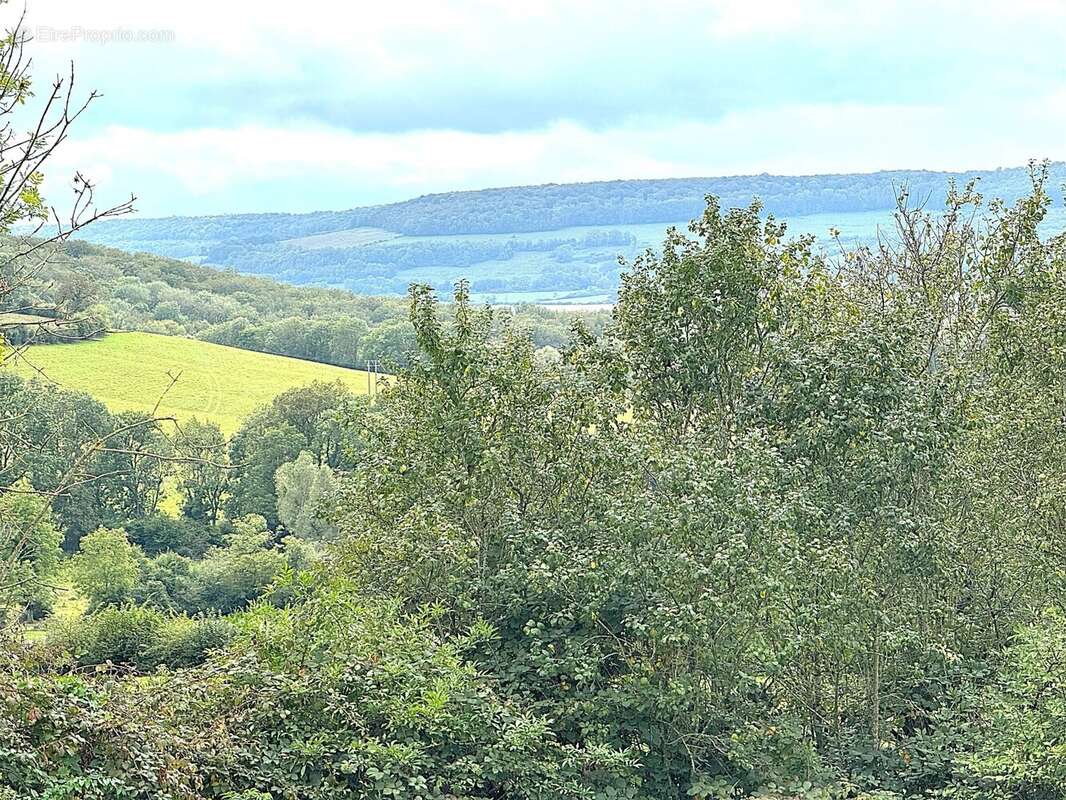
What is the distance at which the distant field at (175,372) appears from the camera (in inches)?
3282

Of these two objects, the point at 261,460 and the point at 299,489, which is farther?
the point at 261,460

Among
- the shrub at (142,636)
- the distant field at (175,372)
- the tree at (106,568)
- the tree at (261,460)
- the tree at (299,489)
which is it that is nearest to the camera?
the shrub at (142,636)

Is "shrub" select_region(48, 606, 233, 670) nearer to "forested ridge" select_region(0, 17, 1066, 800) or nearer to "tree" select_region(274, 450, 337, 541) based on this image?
"forested ridge" select_region(0, 17, 1066, 800)

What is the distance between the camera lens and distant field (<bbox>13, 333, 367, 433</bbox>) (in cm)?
8338

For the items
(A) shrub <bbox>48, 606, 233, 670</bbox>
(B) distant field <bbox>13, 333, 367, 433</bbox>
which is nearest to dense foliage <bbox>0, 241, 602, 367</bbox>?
(B) distant field <bbox>13, 333, 367, 433</bbox>

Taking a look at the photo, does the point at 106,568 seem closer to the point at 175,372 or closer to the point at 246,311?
the point at 175,372

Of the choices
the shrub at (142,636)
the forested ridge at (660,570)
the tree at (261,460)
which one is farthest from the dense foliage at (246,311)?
the forested ridge at (660,570)

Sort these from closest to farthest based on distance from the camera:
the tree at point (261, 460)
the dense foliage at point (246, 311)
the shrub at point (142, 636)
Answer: the shrub at point (142, 636) → the tree at point (261, 460) → the dense foliage at point (246, 311)

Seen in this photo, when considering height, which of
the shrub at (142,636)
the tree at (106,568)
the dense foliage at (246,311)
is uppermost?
the dense foliage at (246,311)

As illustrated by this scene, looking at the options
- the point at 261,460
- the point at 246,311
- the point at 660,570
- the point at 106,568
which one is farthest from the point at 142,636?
the point at 246,311

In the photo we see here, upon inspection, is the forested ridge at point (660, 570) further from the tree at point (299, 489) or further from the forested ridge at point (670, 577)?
the tree at point (299, 489)

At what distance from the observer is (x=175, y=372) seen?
84.8 meters

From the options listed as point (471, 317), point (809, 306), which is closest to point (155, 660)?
point (471, 317)

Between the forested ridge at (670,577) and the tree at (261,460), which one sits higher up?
the forested ridge at (670,577)
